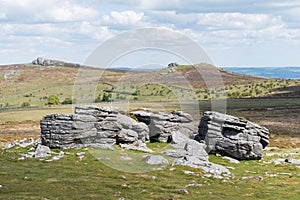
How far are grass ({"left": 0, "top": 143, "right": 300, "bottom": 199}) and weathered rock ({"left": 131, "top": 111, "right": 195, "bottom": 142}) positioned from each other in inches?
627

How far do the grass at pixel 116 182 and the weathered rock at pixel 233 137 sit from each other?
6.84m

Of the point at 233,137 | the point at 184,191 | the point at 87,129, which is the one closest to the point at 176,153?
the point at 233,137

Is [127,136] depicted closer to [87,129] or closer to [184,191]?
[87,129]

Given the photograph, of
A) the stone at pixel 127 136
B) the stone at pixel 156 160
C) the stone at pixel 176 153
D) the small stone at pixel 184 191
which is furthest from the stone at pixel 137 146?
the small stone at pixel 184 191

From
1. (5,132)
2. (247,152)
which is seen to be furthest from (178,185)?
(5,132)

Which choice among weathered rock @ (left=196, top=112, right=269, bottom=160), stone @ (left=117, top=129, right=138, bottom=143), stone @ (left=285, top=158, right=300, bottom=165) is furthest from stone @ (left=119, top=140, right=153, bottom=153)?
stone @ (left=285, top=158, right=300, bottom=165)

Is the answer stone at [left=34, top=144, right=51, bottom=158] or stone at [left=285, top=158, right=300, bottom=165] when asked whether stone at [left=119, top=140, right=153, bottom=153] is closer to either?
stone at [left=34, top=144, right=51, bottom=158]

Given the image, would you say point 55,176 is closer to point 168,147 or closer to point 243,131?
point 168,147

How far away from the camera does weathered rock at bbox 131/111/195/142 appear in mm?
64125

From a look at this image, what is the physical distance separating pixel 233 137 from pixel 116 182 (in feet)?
75.4

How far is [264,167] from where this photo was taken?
51.5 meters

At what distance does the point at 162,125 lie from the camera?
2542 inches

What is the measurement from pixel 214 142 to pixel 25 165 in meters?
25.4

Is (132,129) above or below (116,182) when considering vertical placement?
above
